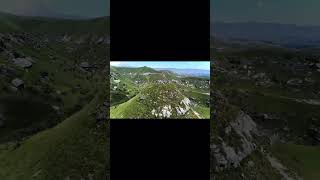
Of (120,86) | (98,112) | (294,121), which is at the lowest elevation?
(294,121)

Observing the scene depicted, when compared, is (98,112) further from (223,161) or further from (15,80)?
(15,80)

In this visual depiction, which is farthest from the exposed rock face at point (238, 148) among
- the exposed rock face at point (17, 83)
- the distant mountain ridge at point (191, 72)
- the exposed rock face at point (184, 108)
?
the exposed rock face at point (17, 83)

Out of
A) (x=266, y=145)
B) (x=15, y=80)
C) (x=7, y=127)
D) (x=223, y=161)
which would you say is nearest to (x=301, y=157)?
(x=266, y=145)

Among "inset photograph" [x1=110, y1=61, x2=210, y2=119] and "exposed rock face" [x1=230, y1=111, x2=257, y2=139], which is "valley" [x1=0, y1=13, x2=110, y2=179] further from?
"inset photograph" [x1=110, y1=61, x2=210, y2=119]

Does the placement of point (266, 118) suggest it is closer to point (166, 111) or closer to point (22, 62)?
point (22, 62)

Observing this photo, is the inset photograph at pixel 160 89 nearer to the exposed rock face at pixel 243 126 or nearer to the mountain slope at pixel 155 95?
the mountain slope at pixel 155 95
